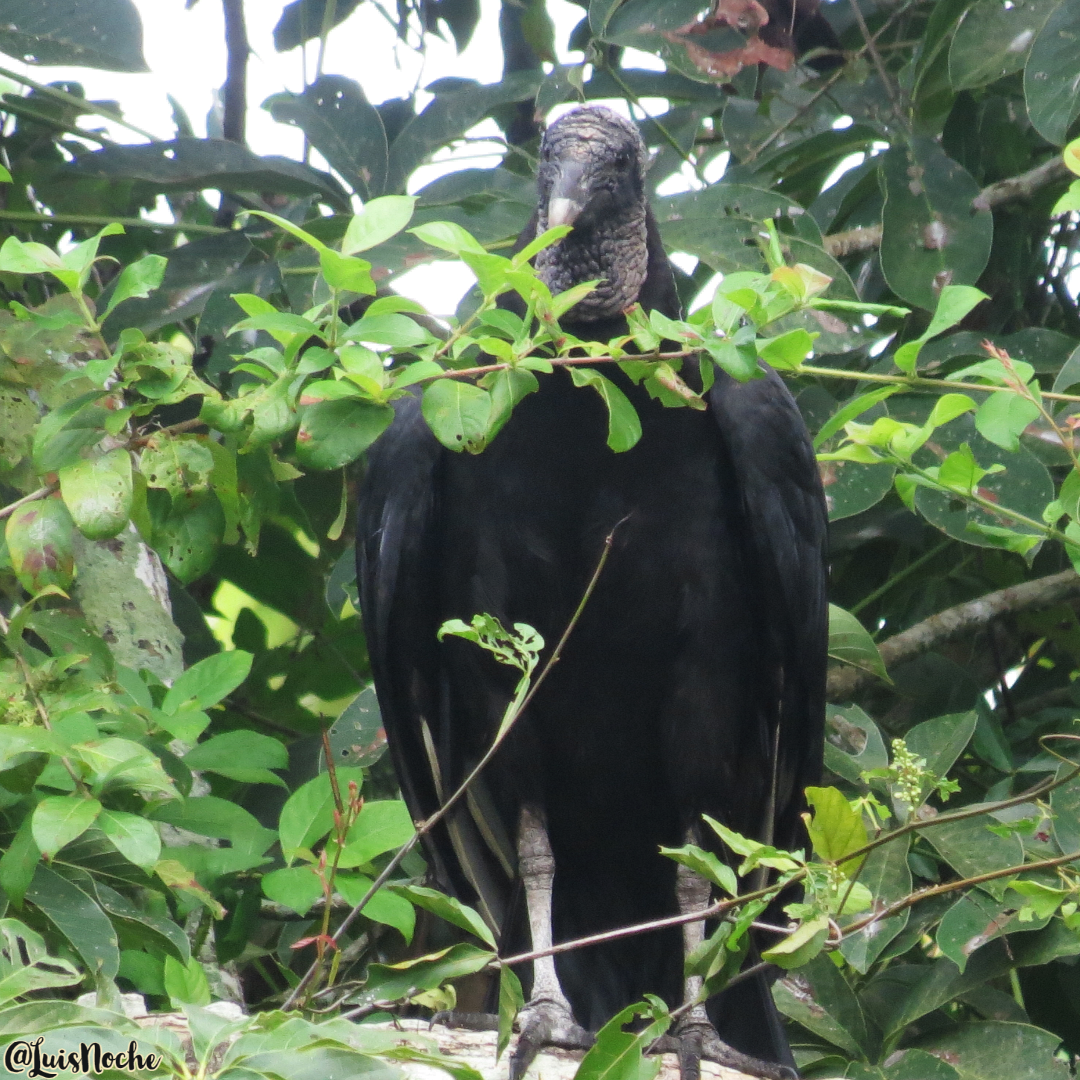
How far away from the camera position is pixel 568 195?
2752 mm

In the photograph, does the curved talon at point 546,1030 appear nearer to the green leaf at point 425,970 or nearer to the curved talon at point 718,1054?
the curved talon at point 718,1054

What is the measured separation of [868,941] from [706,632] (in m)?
0.65

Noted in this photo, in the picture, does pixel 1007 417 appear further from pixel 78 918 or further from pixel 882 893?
pixel 78 918

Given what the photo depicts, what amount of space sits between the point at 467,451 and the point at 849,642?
1046 millimetres

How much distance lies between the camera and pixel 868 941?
2.61 m

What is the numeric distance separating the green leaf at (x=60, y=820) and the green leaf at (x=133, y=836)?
0.03m

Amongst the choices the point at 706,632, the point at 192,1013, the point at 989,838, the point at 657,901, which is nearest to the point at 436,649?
the point at 706,632

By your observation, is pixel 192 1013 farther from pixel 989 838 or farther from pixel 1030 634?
pixel 1030 634

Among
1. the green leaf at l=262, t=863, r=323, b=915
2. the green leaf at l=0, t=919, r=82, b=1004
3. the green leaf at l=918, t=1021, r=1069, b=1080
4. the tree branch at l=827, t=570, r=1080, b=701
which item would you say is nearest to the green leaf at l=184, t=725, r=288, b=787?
the green leaf at l=262, t=863, r=323, b=915

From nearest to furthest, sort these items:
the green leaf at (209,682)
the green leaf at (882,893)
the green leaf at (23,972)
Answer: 1. the green leaf at (23,972)
2. the green leaf at (209,682)
3. the green leaf at (882,893)

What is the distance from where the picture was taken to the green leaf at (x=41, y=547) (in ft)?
6.74

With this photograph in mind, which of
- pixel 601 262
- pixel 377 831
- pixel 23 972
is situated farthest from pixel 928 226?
pixel 23 972

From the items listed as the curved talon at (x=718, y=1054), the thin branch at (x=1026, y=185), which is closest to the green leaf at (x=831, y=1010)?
the curved talon at (x=718, y=1054)

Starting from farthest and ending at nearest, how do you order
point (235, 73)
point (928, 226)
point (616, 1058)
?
1. point (235, 73)
2. point (928, 226)
3. point (616, 1058)
